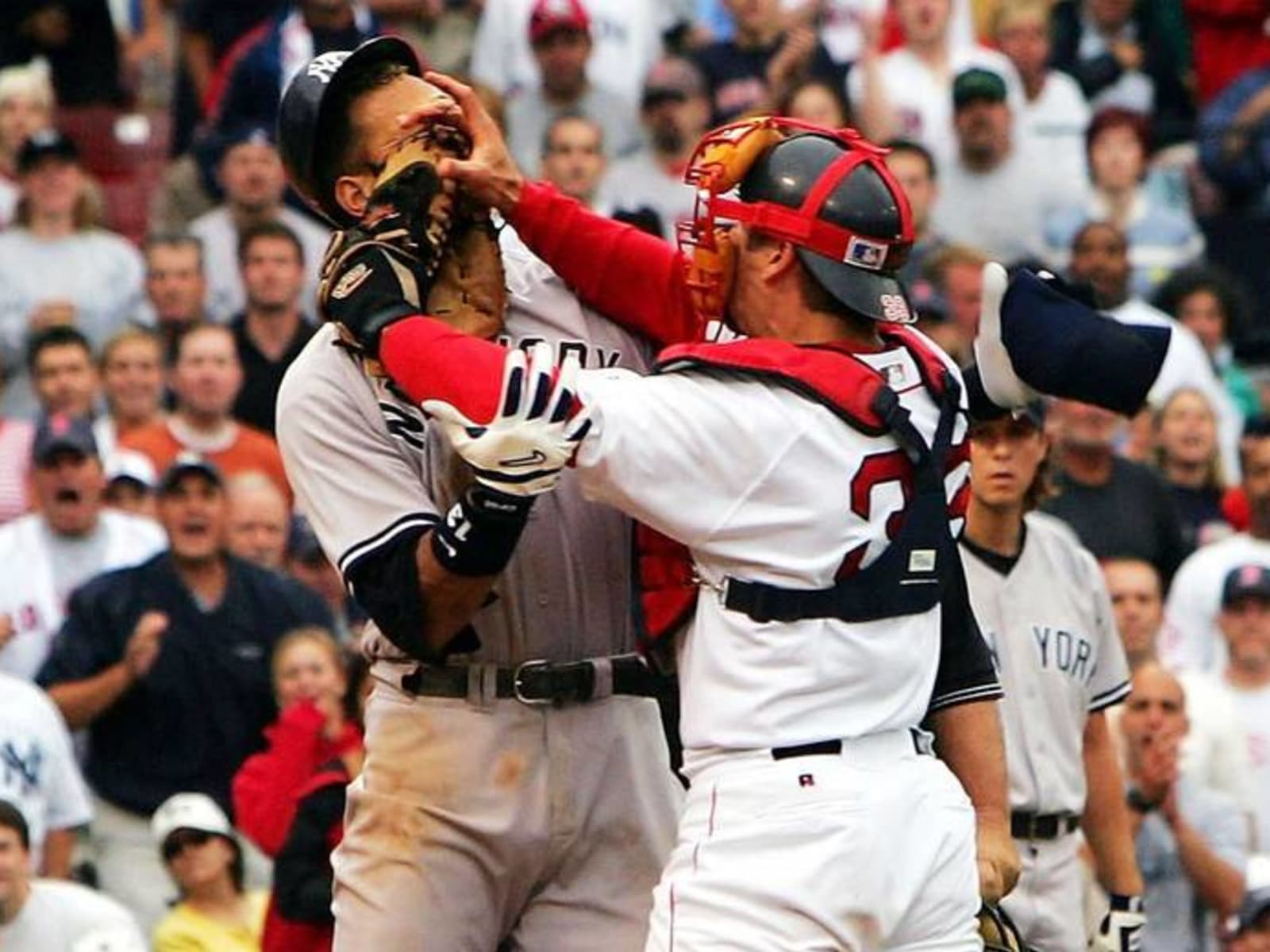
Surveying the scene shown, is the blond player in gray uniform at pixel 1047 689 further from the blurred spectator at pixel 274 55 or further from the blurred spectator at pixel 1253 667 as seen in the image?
the blurred spectator at pixel 274 55

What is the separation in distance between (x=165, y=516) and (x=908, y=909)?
568 centimetres

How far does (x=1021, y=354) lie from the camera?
5.65 m

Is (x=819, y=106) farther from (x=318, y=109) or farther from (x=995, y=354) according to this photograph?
(x=318, y=109)

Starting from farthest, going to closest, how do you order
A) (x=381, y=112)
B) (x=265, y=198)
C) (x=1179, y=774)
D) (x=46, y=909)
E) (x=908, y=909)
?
(x=265, y=198) < (x=1179, y=774) < (x=46, y=909) < (x=381, y=112) < (x=908, y=909)

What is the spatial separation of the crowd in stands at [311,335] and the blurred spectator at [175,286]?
2 cm

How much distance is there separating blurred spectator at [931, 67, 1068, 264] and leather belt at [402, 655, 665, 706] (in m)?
8.45

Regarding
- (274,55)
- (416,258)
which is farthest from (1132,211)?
(416,258)

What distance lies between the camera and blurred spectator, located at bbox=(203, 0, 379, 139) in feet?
45.0

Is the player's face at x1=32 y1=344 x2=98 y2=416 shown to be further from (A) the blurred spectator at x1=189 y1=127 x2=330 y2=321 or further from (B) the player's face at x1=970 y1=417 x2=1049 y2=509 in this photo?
(B) the player's face at x1=970 y1=417 x2=1049 y2=509

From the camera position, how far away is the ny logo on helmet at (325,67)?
548 cm

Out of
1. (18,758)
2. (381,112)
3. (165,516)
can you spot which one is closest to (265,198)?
(165,516)

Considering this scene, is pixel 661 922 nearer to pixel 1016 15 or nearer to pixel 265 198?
pixel 265 198

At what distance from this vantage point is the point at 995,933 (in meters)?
5.60

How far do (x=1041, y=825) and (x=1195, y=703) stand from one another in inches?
113
